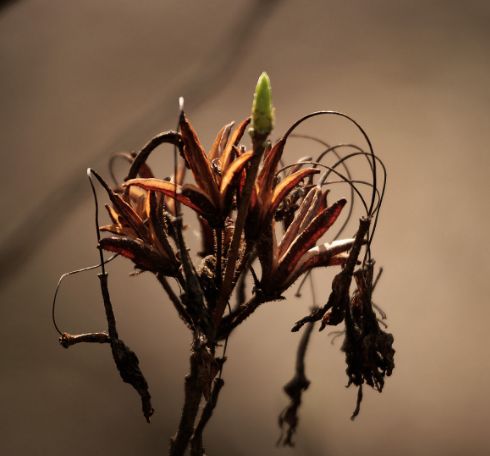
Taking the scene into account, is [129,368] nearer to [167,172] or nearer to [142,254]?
[142,254]

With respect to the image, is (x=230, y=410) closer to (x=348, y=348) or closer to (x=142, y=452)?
(x=142, y=452)

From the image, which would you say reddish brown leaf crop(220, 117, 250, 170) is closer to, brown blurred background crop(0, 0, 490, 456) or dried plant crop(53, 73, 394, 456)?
dried plant crop(53, 73, 394, 456)

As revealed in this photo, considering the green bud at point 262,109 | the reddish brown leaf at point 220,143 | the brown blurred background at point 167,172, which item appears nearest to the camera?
the green bud at point 262,109

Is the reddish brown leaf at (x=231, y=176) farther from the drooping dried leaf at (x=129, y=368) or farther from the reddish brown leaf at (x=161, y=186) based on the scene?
the drooping dried leaf at (x=129, y=368)

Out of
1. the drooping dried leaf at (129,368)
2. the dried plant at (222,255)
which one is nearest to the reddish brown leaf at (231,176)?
the dried plant at (222,255)

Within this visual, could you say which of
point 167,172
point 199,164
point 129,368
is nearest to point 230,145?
point 199,164

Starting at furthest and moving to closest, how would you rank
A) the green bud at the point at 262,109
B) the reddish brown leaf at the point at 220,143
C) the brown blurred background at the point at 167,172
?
the brown blurred background at the point at 167,172 < the reddish brown leaf at the point at 220,143 < the green bud at the point at 262,109
